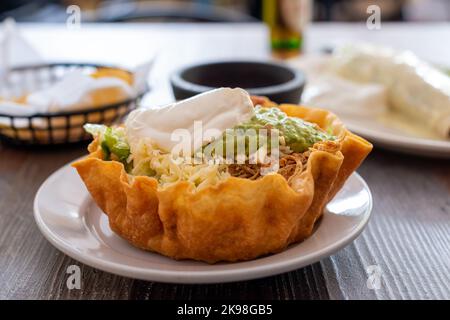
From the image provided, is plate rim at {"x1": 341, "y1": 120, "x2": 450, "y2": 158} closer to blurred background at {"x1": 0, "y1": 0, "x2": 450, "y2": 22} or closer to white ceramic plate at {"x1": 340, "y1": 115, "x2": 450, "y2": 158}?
white ceramic plate at {"x1": 340, "y1": 115, "x2": 450, "y2": 158}

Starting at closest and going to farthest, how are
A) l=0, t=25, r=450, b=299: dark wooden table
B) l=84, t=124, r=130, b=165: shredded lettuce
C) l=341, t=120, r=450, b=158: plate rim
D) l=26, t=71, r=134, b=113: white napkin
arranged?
l=0, t=25, r=450, b=299: dark wooden table → l=84, t=124, r=130, b=165: shredded lettuce → l=341, t=120, r=450, b=158: plate rim → l=26, t=71, r=134, b=113: white napkin

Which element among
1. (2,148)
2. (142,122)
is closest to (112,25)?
(2,148)

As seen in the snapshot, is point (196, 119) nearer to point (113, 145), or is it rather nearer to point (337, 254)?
point (113, 145)

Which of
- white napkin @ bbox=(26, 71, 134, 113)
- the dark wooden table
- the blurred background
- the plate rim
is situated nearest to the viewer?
the dark wooden table

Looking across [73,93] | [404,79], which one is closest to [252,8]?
[404,79]

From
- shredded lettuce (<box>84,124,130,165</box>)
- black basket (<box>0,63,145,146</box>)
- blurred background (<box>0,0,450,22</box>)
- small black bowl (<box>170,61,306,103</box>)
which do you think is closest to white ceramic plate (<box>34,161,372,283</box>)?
shredded lettuce (<box>84,124,130,165</box>)

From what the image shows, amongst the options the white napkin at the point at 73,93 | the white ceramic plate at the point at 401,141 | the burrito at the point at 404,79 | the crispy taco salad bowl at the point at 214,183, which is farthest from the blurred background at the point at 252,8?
the crispy taco salad bowl at the point at 214,183
